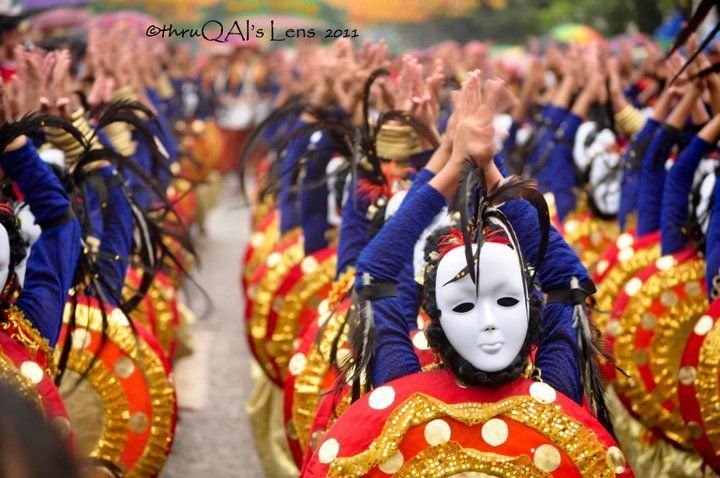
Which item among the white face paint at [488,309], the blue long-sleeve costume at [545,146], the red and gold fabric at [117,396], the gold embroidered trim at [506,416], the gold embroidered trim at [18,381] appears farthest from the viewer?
the blue long-sleeve costume at [545,146]

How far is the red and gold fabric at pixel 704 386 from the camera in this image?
381 cm

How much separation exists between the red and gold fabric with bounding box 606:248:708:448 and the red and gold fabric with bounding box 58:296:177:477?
1.75m

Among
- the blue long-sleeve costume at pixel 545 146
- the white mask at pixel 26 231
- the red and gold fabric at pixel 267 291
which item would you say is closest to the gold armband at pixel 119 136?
the red and gold fabric at pixel 267 291

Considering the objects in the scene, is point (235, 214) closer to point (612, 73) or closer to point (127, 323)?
point (612, 73)

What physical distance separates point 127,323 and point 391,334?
1.33 meters

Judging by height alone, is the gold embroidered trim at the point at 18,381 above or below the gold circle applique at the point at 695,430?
above

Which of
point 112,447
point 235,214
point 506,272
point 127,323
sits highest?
Answer: point 506,272

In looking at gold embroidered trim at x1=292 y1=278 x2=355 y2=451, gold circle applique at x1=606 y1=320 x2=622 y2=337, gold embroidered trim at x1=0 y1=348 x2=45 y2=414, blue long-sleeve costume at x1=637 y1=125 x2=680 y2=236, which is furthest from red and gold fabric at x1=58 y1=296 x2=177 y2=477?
blue long-sleeve costume at x1=637 y1=125 x2=680 y2=236

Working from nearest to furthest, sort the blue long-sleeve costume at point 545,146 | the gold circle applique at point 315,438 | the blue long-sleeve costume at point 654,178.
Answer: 1. the gold circle applique at point 315,438
2. the blue long-sleeve costume at point 654,178
3. the blue long-sleeve costume at point 545,146

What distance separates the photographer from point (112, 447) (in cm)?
406

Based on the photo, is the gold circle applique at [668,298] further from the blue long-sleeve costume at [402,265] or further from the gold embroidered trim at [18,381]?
the gold embroidered trim at [18,381]

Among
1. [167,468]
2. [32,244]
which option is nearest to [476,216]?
[32,244]

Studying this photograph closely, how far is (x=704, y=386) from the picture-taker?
3.85 meters

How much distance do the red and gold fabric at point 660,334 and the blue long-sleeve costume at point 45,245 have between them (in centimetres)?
214
